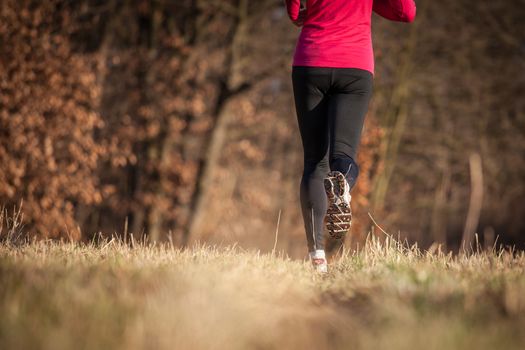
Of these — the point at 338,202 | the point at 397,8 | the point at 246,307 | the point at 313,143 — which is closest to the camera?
the point at 246,307

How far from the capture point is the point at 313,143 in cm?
405

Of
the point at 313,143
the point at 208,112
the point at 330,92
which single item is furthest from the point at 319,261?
the point at 208,112

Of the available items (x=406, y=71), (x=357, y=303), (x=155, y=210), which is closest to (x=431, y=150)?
(x=406, y=71)

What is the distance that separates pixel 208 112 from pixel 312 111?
10.7 meters

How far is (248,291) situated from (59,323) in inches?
30.8

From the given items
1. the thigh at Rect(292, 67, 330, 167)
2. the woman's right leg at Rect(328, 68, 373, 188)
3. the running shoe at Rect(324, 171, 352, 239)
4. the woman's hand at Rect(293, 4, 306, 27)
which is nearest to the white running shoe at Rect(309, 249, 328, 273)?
the running shoe at Rect(324, 171, 352, 239)

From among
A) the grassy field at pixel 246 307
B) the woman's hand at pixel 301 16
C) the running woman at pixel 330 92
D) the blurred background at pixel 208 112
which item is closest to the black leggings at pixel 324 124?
the running woman at pixel 330 92

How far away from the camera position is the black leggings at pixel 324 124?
155 inches

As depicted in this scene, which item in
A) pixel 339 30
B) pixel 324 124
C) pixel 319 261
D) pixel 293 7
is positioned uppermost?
pixel 293 7

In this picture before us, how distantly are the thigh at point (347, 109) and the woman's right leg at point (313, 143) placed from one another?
0.09 metres

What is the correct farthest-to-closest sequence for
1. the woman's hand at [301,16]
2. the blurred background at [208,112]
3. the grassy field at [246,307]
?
the blurred background at [208,112]
the woman's hand at [301,16]
the grassy field at [246,307]

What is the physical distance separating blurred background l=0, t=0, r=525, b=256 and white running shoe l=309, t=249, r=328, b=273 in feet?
19.4

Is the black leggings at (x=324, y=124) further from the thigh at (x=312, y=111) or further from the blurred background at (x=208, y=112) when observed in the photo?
the blurred background at (x=208, y=112)

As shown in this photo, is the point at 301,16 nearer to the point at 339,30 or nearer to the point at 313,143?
the point at 339,30
